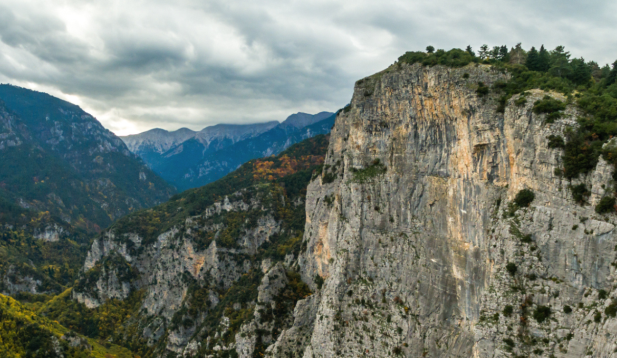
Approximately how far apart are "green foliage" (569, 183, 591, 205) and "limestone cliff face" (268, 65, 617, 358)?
576 mm

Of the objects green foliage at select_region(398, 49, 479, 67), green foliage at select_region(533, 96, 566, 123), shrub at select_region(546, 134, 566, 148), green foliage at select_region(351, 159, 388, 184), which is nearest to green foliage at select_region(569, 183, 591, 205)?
shrub at select_region(546, 134, 566, 148)

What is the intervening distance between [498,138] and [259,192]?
108m

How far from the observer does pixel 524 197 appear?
3781 cm

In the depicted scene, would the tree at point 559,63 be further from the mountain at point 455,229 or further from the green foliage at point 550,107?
the green foliage at point 550,107

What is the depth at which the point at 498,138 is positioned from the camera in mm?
41312

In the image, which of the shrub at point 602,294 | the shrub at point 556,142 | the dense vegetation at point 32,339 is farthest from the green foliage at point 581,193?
the dense vegetation at point 32,339

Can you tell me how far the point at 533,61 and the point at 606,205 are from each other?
3272 cm

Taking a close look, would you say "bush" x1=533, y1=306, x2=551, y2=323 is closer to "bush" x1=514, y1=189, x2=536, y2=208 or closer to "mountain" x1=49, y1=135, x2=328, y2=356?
"bush" x1=514, y1=189, x2=536, y2=208

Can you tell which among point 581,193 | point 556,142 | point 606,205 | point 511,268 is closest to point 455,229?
point 511,268

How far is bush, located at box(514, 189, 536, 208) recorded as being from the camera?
37312 millimetres

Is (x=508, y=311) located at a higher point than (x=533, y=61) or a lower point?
lower

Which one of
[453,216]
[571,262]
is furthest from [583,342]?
[453,216]

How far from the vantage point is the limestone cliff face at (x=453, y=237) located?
33.6m

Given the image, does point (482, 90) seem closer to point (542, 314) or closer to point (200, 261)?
point (542, 314)
